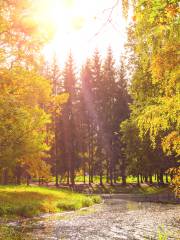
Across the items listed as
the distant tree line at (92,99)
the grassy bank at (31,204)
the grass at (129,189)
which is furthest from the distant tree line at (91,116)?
the grassy bank at (31,204)

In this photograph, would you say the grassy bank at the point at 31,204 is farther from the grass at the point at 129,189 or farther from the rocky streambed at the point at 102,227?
Result: the grass at the point at 129,189

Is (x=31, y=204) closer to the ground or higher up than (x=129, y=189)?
closer to the ground

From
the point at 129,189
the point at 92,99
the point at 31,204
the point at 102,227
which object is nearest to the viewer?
the point at 102,227

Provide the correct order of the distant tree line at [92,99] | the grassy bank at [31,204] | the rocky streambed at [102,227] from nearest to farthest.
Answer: the distant tree line at [92,99]
the rocky streambed at [102,227]
the grassy bank at [31,204]

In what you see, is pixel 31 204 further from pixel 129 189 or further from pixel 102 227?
pixel 129 189

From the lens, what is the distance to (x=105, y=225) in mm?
19906

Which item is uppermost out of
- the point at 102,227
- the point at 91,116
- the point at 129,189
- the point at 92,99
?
the point at 92,99

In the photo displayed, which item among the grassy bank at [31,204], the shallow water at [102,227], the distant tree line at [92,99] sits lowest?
the shallow water at [102,227]

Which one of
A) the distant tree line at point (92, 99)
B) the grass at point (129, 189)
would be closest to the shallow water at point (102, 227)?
the distant tree line at point (92, 99)

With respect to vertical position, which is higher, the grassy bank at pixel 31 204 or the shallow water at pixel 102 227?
the grassy bank at pixel 31 204

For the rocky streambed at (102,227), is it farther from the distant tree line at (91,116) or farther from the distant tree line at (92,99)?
the distant tree line at (91,116)

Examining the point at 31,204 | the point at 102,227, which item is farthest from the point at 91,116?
the point at 102,227

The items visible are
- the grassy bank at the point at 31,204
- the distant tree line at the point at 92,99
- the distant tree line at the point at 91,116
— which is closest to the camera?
the distant tree line at the point at 92,99

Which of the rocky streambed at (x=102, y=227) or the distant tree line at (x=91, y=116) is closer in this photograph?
the rocky streambed at (x=102, y=227)
